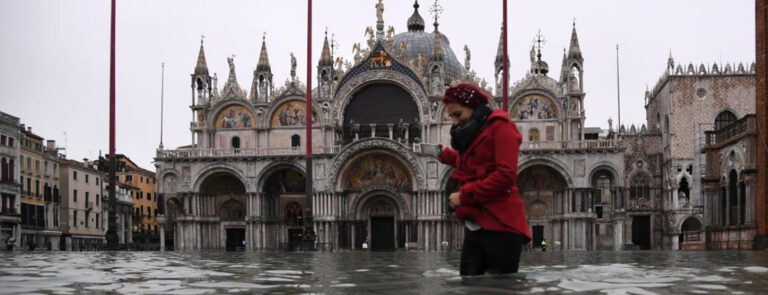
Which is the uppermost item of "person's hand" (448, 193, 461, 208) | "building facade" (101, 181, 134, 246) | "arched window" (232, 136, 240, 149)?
"arched window" (232, 136, 240, 149)

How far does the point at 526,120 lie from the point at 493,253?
1750 inches

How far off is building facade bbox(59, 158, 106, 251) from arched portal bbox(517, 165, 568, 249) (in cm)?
3386

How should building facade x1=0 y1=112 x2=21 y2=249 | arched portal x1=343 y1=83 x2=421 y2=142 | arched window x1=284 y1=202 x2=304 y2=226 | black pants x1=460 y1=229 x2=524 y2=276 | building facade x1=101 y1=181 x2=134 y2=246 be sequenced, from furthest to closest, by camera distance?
building facade x1=101 y1=181 x2=134 y2=246 < building facade x1=0 y1=112 x2=21 y2=249 < arched window x1=284 y1=202 x2=304 y2=226 < arched portal x1=343 y1=83 x2=421 y2=142 < black pants x1=460 y1=229 x2=524 y2=276

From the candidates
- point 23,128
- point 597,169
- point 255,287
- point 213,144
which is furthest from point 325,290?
point 23,128

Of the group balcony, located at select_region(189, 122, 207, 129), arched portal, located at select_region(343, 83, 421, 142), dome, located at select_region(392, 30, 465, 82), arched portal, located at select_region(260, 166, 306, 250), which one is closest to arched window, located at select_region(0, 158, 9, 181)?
balcony, located at select_region(189, 122, 207, 129)

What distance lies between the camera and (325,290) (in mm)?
8203

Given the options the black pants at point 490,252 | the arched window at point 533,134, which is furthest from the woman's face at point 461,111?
the arched window at point 533,134

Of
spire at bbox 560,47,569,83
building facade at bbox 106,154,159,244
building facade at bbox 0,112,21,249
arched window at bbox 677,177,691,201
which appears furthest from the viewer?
building facade at bbox 106,154,159,244

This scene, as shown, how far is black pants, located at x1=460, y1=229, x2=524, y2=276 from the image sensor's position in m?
8.46

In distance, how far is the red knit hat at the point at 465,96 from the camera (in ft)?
28.8

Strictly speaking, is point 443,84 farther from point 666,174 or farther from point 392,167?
point 666,174

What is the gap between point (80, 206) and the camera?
72312 mm

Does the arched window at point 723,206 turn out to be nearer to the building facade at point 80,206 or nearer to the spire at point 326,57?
the spire at point 326,57

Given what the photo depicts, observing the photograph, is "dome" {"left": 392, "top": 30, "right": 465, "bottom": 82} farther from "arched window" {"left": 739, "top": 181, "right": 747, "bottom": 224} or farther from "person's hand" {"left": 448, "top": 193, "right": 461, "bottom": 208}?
"person's hand" {"left": 448, "top": 193, "right": 461, "bottom": 208}
